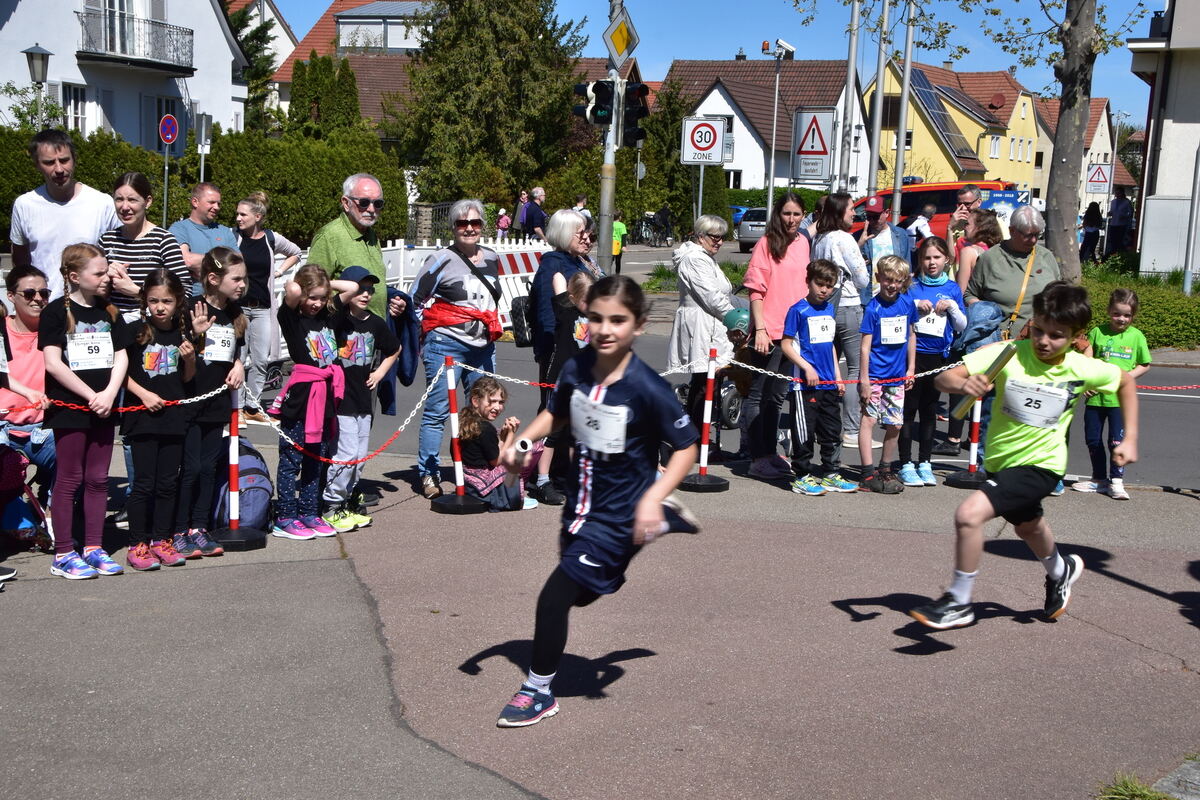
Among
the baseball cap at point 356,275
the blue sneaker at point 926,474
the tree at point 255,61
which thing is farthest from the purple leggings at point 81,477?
the tree at point 255,61

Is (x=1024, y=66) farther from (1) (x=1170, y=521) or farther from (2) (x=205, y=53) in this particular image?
(2) (x=205, y=53)

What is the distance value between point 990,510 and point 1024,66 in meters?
13.8

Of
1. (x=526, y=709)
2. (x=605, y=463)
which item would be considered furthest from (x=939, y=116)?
(x=526, y=709)

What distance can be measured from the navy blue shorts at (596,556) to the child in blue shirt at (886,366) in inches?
175

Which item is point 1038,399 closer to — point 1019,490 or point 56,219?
point 1019,490

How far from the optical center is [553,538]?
24.7ft

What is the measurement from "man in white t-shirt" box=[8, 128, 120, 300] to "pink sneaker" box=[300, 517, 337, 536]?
77.9 inches

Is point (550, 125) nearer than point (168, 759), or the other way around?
point (168, 759)

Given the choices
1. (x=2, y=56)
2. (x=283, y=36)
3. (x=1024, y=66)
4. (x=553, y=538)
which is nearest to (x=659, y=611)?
(x=553, y=538)

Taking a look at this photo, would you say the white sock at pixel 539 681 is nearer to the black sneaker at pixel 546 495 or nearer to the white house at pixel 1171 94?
the black sneaker at pixel 546 495

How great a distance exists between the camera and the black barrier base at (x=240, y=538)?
7074 millimetres

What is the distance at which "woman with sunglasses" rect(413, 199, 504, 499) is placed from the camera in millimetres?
8328

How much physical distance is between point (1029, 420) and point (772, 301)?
3703mm

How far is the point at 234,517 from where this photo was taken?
7121 millimetres
